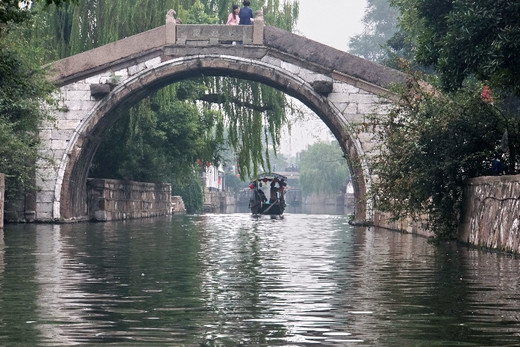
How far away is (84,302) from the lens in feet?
26.9

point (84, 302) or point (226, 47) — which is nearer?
point (84, 302)

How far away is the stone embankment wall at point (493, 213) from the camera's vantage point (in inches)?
576

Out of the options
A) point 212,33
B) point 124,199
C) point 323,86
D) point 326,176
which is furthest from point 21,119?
point 326,176

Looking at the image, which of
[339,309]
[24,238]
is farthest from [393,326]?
[24,238]

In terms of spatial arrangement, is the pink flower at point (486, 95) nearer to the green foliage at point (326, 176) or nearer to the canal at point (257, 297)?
the canal at point (257, 297)

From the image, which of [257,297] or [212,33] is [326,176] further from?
[257,297]

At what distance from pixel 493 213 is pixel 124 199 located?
68.7ft

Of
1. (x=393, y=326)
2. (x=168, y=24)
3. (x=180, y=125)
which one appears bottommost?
(x=393, y=326)

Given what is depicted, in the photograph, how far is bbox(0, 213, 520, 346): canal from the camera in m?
6.44

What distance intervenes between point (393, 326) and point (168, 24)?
22.6 metres

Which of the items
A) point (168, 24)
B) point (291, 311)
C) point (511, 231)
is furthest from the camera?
point (168, 24)

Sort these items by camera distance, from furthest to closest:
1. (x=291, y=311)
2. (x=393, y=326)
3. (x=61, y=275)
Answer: (x=61, y=275), (x=291, y=311), (x=393, y=326)

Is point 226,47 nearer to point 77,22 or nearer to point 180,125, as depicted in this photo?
point 77,22

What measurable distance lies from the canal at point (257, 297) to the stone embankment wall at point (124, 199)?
15.9 m
